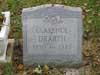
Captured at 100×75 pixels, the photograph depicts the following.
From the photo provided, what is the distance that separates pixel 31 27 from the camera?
4883mm

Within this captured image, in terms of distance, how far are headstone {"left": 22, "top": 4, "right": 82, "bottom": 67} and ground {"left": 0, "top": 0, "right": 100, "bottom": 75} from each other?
17 cm

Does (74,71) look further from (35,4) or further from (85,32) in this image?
(35,4)

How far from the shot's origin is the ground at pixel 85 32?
16.6 ft

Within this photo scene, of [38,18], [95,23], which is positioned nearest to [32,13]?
[38,18]

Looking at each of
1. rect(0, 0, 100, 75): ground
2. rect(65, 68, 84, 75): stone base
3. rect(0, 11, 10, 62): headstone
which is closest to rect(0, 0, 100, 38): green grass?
rect(0, 0, 100, 75): ground

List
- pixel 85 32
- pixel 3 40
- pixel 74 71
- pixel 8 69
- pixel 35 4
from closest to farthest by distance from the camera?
pixel 3 40 < pixel 8 69 < pixel 74 71 < pixel 85 32 < pixel 35 4

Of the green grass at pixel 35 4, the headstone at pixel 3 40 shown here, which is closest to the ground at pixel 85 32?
the green grass at pixel 35 4

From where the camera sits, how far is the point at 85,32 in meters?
5.99

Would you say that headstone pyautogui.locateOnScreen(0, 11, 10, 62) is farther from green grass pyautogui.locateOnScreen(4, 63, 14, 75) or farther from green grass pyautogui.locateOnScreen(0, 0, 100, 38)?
green grass pyautogui.locateOnScreen(0, 0, 100, 38)

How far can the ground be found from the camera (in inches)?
199

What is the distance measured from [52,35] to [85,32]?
3.86 ft

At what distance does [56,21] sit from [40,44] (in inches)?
15.4

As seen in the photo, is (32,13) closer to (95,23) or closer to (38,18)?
(38,18)

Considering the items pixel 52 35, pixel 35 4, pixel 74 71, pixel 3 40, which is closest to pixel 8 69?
pixel 3 40
